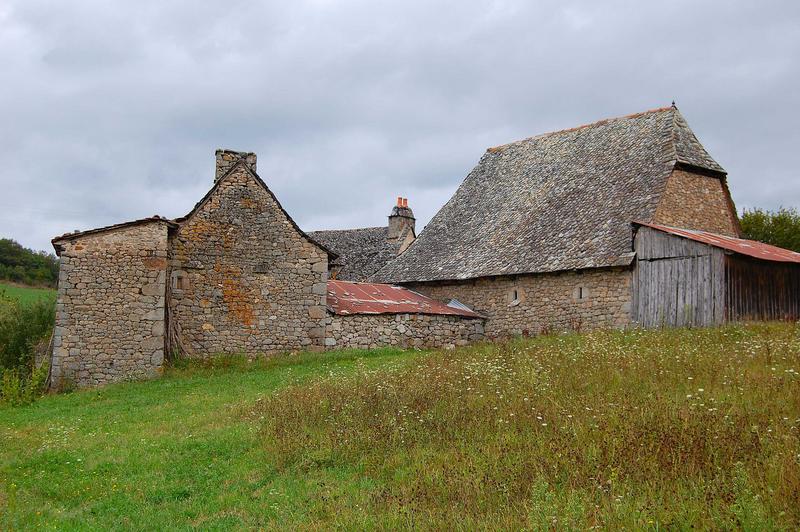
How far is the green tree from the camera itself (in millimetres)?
34281

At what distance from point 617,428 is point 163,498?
5.09 meters

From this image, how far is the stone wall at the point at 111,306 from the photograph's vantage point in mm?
17109

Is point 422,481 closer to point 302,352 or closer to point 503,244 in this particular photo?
point 302,352

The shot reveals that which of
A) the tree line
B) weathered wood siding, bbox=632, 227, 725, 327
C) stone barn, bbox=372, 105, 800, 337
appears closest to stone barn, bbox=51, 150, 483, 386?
stone barn, bbox=372, 105, 800, 337

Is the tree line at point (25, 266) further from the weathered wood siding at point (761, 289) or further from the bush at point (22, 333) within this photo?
the weathered wood siding at point (761, 289)

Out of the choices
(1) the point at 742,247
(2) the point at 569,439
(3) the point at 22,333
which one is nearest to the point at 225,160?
(3) the point at 22,333

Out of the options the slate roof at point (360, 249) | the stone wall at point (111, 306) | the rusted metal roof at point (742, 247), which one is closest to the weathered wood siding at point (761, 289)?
the rusted metal roof at point (742, 247)

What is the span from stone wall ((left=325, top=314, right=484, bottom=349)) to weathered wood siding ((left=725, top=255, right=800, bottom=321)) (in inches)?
340

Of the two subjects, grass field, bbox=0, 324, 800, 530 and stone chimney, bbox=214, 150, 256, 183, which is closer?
grass field, bbox=0, 324, 800, 530

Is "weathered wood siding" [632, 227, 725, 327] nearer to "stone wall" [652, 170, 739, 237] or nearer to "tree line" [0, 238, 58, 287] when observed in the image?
"stone wall" [652, 170, 739, 237]

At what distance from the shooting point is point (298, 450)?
27.8ft

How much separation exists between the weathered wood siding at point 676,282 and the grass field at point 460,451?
438 centimetres

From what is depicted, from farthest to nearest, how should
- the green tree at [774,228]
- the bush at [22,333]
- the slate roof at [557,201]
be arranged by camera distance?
the green tree at [774,228]
the slate roof at [557,201]
the bush at [22,333]

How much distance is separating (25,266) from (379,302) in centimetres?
3782
